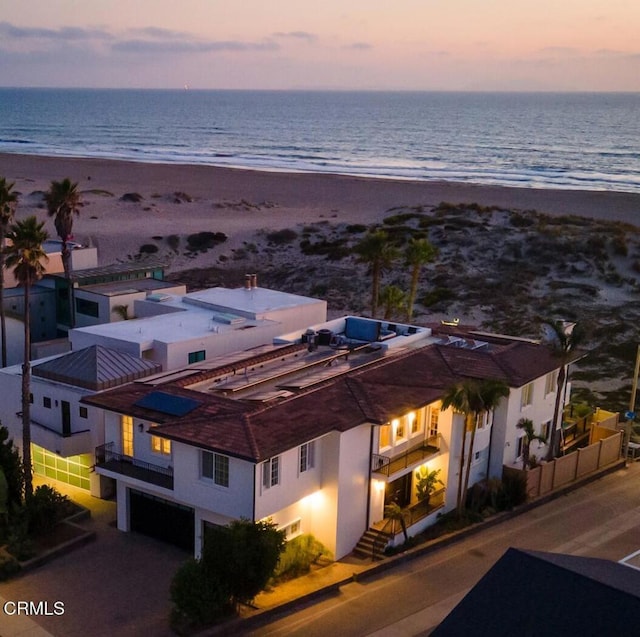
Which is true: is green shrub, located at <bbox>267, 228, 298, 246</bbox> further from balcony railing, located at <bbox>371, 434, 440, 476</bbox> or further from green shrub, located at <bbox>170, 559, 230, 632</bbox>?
green shrub, located at <bbox>170, 559, 230, 632</bbox>

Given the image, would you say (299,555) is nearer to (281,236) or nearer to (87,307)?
(87,307)

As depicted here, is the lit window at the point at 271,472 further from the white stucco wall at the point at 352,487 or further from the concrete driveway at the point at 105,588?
the concrete driveway at the point at 105,588

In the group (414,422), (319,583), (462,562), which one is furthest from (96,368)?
(462,562)

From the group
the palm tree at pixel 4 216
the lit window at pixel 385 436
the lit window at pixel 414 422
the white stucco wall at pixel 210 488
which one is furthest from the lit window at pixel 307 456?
the palm tree at pixel 4 216

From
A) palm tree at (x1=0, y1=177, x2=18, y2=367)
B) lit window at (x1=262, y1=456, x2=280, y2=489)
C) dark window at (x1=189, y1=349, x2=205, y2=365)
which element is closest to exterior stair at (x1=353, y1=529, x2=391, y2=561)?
lit window at (x1=262, y1=456, x2=280, y2=489)

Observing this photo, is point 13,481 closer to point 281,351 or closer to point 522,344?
point 281,351
